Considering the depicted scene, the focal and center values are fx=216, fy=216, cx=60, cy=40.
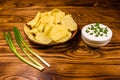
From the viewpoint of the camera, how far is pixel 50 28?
1.46 meters

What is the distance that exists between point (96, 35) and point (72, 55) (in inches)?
8.0

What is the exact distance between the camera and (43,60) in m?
1.37

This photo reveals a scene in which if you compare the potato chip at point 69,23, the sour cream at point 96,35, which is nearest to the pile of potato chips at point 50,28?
the potato chip at point 69,23

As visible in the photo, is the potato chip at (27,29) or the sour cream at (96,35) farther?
the potato chip at (27,29)

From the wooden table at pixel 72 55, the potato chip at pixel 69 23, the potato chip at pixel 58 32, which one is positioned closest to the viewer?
the wooden table at pixel 72 55

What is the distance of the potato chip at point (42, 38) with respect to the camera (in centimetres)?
142

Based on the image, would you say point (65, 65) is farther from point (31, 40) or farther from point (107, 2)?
point (107, 2)

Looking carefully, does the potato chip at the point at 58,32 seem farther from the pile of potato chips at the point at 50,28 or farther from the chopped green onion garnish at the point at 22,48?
the chopped green onion garnish at the point at 22,48

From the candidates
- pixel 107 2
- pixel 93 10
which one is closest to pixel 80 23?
pixel 93 10

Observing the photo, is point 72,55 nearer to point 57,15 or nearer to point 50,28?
point 50,28

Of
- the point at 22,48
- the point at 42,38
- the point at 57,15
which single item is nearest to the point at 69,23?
the point at 57,15

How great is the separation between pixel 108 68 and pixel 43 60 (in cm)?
41

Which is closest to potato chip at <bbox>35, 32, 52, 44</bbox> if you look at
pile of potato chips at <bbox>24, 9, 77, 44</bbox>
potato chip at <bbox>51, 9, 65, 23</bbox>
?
pile of potato chips at <bbox>24, 9, 77, 44</bbox>

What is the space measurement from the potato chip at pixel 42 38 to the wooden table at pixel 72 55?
0.21 ft
